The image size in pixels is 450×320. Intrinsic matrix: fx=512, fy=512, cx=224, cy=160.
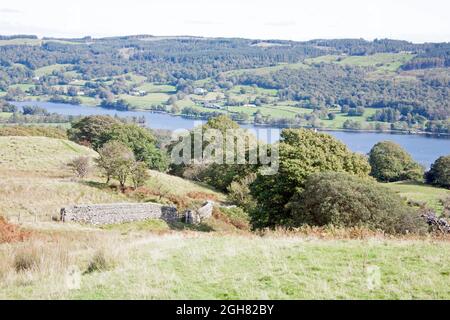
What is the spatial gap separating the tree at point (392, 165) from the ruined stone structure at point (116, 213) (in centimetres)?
6387

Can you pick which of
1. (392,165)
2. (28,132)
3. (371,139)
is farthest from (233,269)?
(371,139)

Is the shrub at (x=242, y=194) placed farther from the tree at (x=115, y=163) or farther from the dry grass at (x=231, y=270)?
the dry grass at (x=231, y=270)

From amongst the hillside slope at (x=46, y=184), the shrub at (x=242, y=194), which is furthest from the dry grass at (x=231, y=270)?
the shrub at (x=242, y=194)

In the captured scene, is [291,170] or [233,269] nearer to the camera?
[233,269]

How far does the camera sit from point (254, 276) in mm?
10430

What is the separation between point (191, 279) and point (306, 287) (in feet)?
7.45

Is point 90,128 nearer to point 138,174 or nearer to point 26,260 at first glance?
point 138,174

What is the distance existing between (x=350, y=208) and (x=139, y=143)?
146 feet

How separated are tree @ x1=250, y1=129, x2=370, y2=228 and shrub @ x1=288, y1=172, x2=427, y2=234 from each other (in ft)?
9.55

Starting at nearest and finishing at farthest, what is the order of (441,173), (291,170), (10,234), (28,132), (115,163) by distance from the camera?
1. (10,234)
2. (291,170)
3. (115,163)
4. (28,132)
5. (441,173)

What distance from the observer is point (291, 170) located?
95.5 feet

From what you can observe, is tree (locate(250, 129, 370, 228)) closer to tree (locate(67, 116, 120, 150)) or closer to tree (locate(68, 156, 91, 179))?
tree (locate(68, 156, 91, 179))
